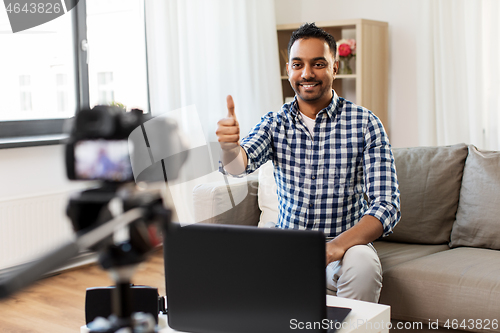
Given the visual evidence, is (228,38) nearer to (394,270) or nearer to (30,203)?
(30,203)

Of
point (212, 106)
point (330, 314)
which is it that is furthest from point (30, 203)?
point (330, 314)

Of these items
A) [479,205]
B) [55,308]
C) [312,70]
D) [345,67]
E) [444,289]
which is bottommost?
[55,308]

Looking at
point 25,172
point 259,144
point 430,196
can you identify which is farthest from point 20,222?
point 430,196

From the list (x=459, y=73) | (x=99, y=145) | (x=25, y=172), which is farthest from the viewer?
(x=459, y=73)

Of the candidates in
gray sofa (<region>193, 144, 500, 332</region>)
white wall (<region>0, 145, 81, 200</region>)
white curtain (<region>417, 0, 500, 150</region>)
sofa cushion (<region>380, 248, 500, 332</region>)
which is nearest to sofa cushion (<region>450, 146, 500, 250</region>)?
gray sofa (<region>193, 144, 500, 332</region>)

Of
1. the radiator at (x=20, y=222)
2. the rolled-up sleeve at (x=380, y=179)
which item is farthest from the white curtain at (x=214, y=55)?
the rolled-up sleeve at (x=380, y=179)

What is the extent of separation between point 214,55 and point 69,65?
87 centimetres

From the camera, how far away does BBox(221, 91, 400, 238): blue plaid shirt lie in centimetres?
167

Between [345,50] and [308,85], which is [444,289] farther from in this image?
[345,50]

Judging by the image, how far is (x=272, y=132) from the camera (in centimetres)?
178

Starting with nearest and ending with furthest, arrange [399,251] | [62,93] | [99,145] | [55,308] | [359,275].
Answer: [99,145] → [359,275] → [399,251] → [55,308] → [62,93]

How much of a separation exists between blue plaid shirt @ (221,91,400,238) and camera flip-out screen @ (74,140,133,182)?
1426 mm

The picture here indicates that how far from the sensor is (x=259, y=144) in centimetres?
171

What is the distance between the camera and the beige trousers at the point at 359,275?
149cm
